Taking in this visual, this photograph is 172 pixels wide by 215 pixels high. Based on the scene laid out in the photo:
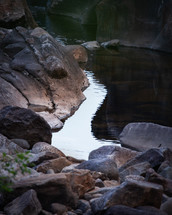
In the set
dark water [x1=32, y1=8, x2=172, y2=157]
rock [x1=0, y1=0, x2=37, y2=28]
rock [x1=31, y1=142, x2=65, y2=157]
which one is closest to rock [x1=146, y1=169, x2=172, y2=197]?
rock [x1=31, y1=142, x2=65, y2=157]

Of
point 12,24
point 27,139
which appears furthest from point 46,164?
point 12,24

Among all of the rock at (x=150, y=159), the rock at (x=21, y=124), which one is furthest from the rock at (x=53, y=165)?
the rock at (x=21, y=124)

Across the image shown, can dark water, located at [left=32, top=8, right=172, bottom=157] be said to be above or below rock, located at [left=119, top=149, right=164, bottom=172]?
below

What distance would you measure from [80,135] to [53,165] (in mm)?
2143

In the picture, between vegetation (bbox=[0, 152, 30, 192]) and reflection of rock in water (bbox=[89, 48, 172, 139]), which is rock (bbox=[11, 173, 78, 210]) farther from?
reflection of rock in water (bbox=[89, 48, 172, 139])

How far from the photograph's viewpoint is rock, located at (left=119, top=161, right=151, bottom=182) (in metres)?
4.07

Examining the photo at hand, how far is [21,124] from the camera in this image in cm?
518

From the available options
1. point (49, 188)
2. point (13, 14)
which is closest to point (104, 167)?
point (49, 188)

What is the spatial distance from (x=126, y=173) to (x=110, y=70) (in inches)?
289

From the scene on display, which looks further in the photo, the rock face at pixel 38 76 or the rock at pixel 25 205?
the rock face at pixel 38 76

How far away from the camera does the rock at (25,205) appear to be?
2806mm

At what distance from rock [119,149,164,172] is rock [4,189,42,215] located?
1729mm

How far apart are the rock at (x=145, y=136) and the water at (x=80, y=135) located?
295 mm

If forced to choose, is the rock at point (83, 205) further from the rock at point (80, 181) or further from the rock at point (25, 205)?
the rock at point (25, 205)
